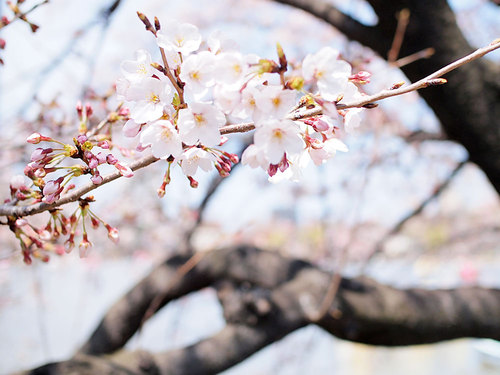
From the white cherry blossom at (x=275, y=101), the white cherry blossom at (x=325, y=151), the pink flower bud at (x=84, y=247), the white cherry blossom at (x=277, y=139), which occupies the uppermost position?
the white cherry blossom at (x=275, y=101)

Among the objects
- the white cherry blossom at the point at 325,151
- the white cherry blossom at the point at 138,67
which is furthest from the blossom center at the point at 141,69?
the white cherry blossom at the point at 325,151

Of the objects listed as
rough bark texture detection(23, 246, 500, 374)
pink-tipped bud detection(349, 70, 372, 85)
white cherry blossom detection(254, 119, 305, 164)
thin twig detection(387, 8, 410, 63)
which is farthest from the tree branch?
white cherry blossom detection(254, 119, 305, 164)

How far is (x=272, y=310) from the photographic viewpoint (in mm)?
1625

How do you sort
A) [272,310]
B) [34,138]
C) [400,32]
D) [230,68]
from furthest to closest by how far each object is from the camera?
1. [272,310]
2. [400,32]
3. [34,138]
4. [230,68]

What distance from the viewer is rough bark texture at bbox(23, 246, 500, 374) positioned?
155 centimetres

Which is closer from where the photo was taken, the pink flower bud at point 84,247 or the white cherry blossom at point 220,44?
the white cherry blossom at point 220,44

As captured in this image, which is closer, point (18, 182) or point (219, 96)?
point (219, 96)

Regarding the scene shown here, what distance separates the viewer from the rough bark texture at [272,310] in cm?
155

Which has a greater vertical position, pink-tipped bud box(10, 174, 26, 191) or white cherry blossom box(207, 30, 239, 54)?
white cherry blossom box(207, 30, 239, 54)

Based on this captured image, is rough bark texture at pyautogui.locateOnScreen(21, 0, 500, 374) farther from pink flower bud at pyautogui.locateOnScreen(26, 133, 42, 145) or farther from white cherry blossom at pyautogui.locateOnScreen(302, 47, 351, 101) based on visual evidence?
white cherry blossom at pyautogui.locateOnScreen(302, 47, 351, 101)

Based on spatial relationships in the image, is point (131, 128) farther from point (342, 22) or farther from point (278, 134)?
point (342, 22)

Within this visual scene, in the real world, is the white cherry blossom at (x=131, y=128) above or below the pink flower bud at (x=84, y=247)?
above

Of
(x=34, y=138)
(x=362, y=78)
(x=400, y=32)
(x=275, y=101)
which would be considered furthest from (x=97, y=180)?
(x=400, y=32)

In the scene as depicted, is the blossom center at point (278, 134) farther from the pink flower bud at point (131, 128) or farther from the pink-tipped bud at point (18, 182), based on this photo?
the pink-tipped bud at point (18, 182)
